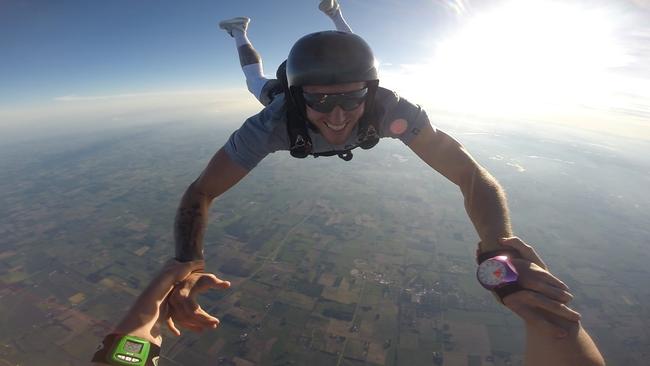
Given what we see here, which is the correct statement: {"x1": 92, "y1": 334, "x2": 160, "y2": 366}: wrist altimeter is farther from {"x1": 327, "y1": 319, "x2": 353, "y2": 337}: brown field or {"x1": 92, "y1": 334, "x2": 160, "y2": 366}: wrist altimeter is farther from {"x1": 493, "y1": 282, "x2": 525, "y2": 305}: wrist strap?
{"x1": 327, "y1": 319, "x2": 353, "y2": 337}: brown field

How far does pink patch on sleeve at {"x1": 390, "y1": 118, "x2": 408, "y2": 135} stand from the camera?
309cm

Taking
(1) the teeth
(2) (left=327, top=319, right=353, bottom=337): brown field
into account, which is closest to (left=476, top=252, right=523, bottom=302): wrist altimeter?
(1) the teeth

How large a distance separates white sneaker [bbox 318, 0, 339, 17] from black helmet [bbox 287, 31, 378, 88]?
3367 millimetres

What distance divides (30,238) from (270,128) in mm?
78803

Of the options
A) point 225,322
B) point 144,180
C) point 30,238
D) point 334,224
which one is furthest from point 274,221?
point 144,180

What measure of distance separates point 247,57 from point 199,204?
430cm

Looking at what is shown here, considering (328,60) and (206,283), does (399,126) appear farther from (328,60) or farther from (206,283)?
(206,283)

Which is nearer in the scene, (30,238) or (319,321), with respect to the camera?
(319,321)

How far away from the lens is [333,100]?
2805 millimetres

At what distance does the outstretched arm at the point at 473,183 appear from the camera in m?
2.07

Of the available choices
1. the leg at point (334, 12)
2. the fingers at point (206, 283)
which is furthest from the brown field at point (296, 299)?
the fingers at point (206, 283)

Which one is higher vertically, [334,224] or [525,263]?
[525,263]

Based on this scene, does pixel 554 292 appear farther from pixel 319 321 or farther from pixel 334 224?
pixel 334 224

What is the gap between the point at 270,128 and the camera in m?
2.90
